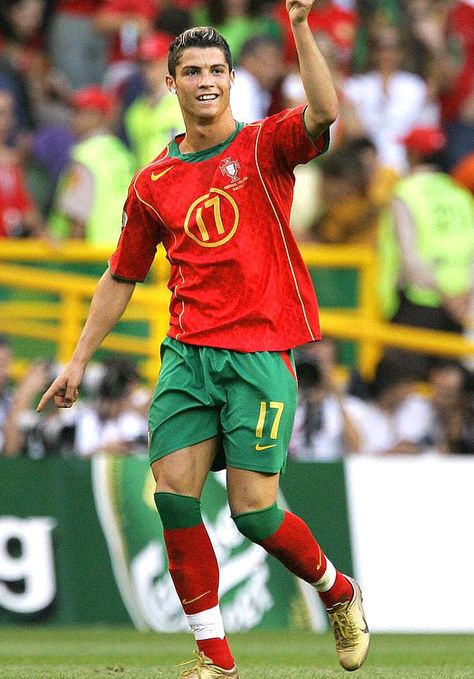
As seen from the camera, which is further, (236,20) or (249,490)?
(236,20)

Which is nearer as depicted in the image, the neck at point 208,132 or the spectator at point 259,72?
the neck at point 208,132

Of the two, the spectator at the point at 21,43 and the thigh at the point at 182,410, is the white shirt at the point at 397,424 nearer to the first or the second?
the spectator at the point at 21,43

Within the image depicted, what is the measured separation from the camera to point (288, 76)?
44.3ft

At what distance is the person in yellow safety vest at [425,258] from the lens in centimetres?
1216

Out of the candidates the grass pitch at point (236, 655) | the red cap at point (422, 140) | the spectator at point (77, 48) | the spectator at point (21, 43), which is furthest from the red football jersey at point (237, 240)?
the spectator at point (77, 48)

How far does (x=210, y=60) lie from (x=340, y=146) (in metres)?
7.17

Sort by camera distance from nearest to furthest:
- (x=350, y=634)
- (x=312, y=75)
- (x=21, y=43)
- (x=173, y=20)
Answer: (x=312, y=75), (x=350, y=634), (x=173, y=20), (x=21, y=43)

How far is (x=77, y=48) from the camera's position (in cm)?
1442

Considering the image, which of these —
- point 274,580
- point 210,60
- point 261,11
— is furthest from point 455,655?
point 261,11

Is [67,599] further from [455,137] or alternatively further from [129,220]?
[455,137]

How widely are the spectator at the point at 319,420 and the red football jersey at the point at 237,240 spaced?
4851 mm

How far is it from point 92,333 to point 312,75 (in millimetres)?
1435

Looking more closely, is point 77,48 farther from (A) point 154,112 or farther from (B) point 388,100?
(B) point 388,100

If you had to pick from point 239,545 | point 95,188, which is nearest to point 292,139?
point 239,545
